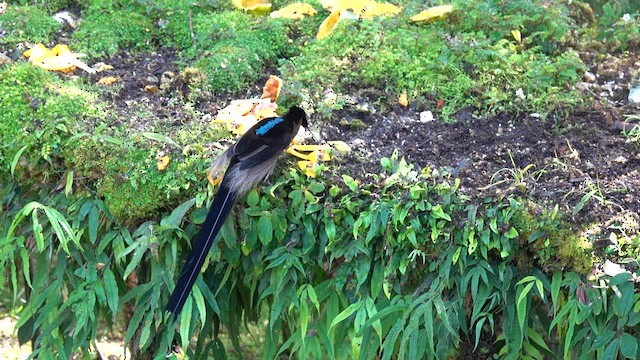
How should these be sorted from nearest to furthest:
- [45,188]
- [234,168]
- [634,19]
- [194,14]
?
[234,168]
[45,188]
[634,19]
[194,14]

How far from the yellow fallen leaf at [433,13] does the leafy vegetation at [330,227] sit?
0.05 meters

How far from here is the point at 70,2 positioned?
192 inches

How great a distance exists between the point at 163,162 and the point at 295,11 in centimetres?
146

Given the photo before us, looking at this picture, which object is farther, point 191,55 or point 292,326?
point 191,55

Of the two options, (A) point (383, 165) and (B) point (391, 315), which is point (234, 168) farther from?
(B) point (391, 315)

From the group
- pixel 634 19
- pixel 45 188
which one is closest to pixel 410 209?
pixel 45 188

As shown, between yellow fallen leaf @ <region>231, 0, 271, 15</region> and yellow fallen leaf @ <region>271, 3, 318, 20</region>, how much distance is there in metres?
0.08

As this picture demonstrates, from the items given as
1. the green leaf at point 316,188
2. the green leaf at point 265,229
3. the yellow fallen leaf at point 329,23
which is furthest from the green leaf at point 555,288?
the yellow fallen leaf at point 329,23

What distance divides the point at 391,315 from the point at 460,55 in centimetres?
152

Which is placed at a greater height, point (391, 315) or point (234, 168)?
point (234, 168)

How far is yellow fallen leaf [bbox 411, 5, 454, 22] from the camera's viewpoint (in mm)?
4336

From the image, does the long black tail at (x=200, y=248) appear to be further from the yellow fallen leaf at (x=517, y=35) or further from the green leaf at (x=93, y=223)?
the yellow fallen leaf at (x=517, y=35)

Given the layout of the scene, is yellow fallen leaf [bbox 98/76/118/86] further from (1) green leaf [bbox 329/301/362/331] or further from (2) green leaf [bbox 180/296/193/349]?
(1) green leaf [bbox 329/301/362/331]

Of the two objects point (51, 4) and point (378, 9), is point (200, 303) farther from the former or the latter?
point (51, 4)
